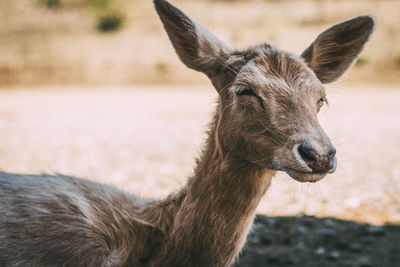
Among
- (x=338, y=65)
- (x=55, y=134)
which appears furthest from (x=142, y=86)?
(x=338, y=65)

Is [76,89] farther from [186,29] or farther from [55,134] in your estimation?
[186,29]

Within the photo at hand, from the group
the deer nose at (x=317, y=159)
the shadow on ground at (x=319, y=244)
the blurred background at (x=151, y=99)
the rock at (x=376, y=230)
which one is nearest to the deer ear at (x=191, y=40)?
the blurred background at (x=151, y=99)

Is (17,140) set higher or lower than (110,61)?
higher

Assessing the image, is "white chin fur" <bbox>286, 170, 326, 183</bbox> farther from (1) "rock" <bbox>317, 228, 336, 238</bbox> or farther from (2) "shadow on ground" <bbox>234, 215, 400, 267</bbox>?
(1) "rock" <bbox>317, 228, 336, 238</bbox>

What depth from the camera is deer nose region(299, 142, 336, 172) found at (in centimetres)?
281

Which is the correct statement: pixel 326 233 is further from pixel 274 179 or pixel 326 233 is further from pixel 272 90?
pixel 272 90

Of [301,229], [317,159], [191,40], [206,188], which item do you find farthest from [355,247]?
[191,40]

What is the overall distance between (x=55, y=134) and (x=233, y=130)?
9109 millimetres

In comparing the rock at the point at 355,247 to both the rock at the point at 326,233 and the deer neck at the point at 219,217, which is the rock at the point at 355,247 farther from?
the deer neck at the point at 219,217

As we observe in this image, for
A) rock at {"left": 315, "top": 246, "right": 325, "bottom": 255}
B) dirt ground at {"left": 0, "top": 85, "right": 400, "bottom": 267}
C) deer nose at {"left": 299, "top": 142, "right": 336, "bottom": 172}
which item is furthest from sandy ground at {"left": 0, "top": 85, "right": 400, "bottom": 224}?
rock at {"left": 315, "top": 246, "right": 325, "bottom": 255}

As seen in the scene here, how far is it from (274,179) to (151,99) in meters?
10.7

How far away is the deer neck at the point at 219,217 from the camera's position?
3.43 m

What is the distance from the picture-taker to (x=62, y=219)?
3.44 m

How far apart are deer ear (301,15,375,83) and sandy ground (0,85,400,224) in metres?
0.30
